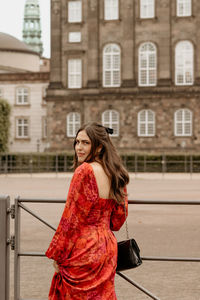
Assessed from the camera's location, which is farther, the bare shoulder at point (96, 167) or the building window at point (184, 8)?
the building window at point (184, 8)

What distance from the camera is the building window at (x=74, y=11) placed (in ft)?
164

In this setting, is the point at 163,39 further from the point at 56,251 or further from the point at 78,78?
the point at 56,251

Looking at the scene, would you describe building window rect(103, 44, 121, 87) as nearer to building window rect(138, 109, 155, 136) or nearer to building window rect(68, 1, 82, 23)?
building window rect(138, 109, 155, 136)

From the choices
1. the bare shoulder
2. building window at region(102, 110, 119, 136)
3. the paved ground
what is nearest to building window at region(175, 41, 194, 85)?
building window at region(102, 110, 119, 136)

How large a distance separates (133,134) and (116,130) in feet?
5.19

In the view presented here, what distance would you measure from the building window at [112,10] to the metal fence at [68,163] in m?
14.9

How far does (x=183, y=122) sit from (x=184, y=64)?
4252 millimetres

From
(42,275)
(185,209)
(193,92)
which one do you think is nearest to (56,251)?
(42,275)

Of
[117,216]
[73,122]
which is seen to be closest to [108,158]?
[117,216]

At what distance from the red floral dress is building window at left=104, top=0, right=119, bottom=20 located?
45859 mm

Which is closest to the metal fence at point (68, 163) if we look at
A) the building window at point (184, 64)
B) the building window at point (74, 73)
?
the building window at point (184, 64)

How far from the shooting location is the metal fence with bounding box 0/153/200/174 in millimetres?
36750

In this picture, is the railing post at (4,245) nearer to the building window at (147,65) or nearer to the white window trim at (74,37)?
the building window at (147,65)

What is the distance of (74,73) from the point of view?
50281mm
